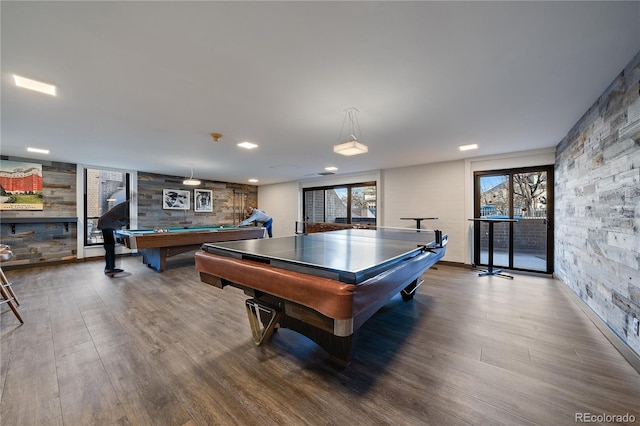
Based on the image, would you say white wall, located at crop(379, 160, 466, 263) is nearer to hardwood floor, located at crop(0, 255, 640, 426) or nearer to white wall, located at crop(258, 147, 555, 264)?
white wall, located at crop(258, 147, 555, 264)

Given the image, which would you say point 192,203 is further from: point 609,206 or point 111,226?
point 609,206

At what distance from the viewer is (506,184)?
505 cm

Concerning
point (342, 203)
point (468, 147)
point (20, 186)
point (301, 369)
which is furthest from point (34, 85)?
point (342, 203)

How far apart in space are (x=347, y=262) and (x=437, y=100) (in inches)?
89.2

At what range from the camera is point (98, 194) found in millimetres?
6344

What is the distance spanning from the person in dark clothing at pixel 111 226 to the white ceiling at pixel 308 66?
1.52 meters

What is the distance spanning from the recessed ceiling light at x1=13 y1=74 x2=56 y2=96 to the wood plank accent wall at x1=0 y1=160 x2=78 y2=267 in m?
4.74

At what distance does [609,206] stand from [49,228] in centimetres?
974

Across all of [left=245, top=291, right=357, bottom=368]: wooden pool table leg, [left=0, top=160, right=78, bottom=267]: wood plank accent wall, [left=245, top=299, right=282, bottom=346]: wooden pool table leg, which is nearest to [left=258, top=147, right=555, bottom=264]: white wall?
[left=245, top=291, right=357, bottom=368]: wooden pool table leg

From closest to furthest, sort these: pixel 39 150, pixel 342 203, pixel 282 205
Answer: pixel 39 150 < pixel 342 203 < pixel 282 205

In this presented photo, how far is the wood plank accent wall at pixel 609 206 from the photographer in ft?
6.21

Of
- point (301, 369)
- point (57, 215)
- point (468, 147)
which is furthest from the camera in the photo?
point (57, 215)

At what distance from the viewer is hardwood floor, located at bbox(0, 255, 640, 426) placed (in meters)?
1.38

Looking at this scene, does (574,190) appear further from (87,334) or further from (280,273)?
(87,334)
